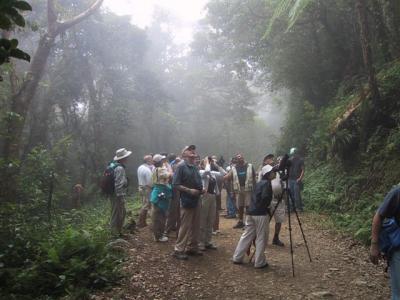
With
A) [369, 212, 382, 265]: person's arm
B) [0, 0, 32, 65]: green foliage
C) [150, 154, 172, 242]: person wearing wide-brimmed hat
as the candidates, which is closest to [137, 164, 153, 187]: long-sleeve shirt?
[150, 154, 172, 242]: person wearing wide-brimmed hat

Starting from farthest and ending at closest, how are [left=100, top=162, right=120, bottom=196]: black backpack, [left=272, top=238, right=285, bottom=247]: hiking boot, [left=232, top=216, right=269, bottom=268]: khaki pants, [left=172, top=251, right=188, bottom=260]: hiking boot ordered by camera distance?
[left=272, top=238, right=285, bottom=247]: hiking boot
[left=100, top=162, right=120, bottom=196]: black backpack
[left=172, top=251, right=188, bottom=260]: hiking boot
[left=232, top=216, right=269, bottom=268]: khaki pants

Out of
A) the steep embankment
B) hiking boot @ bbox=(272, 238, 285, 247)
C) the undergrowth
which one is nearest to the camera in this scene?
the undergrowth

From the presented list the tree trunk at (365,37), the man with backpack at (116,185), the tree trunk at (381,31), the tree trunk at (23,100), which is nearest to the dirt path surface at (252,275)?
the man with backpack at (116,185)

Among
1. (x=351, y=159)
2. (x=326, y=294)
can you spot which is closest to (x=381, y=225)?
(x=326, y=294)

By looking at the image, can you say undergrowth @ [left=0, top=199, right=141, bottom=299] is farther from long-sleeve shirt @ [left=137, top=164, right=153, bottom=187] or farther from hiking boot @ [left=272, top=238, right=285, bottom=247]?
hiking boot @ [left=272, top=238, right=285, bottom=247]

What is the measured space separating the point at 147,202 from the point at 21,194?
3745 millimetres

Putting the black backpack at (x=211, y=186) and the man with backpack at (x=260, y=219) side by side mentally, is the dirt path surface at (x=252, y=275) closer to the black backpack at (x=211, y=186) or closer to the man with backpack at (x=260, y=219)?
the man with backpack at (x=260, y=219)

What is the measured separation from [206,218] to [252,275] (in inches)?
71.7

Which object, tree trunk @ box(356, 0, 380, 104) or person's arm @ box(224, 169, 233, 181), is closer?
tree trunk @ box(356, 0, 380, 104)

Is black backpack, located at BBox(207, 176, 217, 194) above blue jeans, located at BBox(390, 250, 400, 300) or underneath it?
above

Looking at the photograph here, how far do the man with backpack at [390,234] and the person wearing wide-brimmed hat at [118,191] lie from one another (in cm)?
522

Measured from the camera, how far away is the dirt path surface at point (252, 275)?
17.6 ft

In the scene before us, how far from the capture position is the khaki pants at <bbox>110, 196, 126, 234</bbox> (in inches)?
305

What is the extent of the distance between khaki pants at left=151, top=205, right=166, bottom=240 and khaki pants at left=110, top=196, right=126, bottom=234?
25.5 inches
